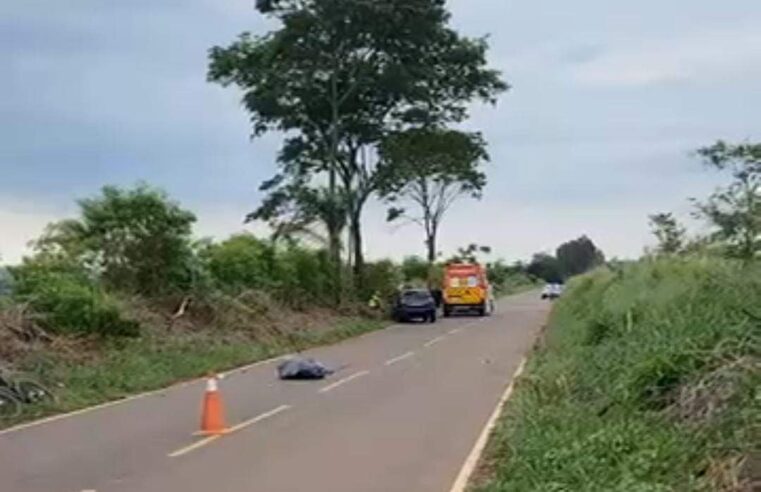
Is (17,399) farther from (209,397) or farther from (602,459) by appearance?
(602,459)

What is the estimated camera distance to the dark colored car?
5322 cm

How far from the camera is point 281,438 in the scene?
15.6 meters

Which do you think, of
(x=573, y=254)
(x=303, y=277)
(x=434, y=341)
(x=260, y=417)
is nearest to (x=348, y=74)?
(x=303, y=277)

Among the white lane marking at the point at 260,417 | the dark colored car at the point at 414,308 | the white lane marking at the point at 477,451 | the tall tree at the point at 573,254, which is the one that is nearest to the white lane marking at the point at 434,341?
the dark colored car at the point at 414,308

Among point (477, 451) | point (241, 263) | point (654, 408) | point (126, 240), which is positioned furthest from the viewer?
point (241, 263)

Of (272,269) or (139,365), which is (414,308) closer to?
(272,269)

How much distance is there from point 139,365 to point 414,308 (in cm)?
2862

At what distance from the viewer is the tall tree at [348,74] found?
47.5 metres

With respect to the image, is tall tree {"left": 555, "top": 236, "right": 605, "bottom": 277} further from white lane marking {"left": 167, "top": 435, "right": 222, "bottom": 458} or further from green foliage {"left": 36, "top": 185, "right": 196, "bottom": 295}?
white lane marking {"left": 167, "top": 435, "right": 222, "bottom": 458}

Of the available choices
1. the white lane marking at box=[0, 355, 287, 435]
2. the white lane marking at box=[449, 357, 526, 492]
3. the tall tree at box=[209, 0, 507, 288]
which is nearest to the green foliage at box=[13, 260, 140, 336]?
the white lane marking at box=[0, 355, 287, 435]

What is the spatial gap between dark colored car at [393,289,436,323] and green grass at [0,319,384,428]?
16.8 m

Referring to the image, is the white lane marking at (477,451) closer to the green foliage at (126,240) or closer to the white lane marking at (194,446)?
the white lane marking at (194,446)

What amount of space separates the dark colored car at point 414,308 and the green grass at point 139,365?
16.8m

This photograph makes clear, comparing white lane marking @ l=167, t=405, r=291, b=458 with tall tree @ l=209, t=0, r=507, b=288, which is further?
tall tree @ l=209, t=0, r=507, b=288
